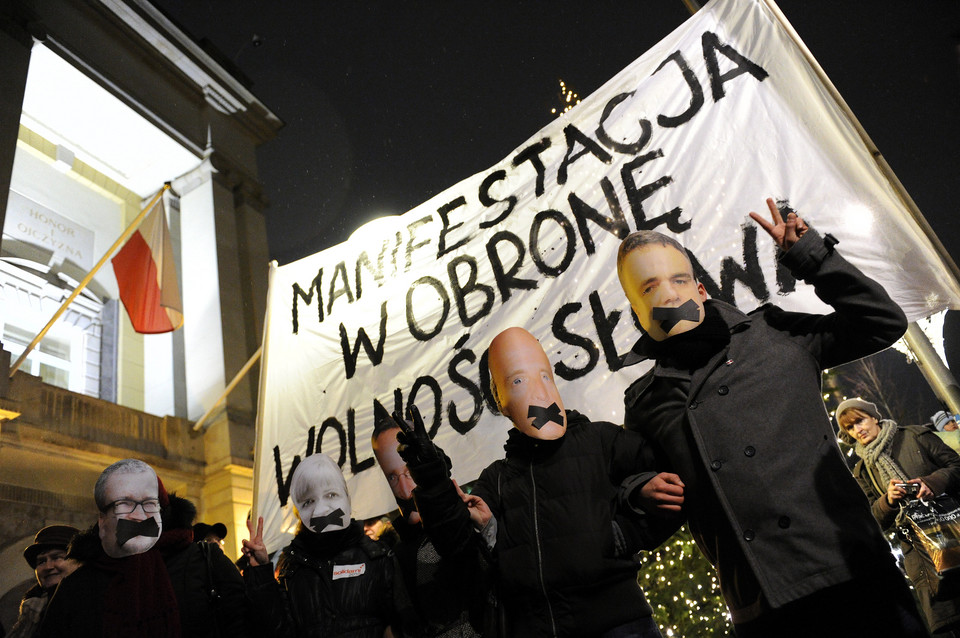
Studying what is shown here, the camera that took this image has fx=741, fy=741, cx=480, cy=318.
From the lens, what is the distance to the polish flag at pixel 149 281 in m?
10.1

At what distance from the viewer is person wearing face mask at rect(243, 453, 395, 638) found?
3191 mm

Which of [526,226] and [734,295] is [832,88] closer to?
[734,295]

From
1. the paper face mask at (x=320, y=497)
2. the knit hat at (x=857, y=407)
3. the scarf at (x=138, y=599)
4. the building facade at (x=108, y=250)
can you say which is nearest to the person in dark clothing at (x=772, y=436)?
the paper face mask at (x=320, y=497)

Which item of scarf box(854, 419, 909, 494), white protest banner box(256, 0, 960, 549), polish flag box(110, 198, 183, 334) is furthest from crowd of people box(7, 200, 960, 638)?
polish flag box(110, 198, 183, 334)

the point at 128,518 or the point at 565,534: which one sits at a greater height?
the point at 128,518

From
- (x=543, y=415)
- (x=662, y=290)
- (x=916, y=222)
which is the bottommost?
(x=543, y=415)

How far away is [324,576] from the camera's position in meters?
3.31

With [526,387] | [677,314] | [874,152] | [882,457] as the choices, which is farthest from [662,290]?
[882,457]

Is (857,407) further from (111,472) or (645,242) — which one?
(111,472)

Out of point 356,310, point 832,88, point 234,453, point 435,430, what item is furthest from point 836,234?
point 234,453

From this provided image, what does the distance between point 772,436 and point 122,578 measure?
2615 millimetres

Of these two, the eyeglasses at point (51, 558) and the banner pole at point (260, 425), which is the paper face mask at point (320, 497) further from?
the eyeglasses at point (51, 558)

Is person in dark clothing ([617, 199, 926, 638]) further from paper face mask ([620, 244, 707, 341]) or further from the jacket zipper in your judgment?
the jacket zipper

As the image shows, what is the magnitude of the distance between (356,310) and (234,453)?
8.42 metres
